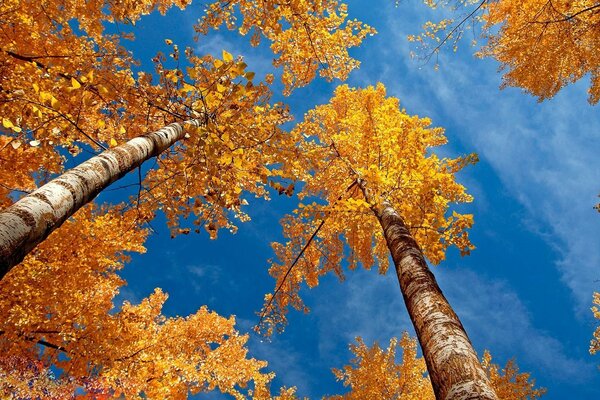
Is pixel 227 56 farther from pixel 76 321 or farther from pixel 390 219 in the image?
pixel 76 321

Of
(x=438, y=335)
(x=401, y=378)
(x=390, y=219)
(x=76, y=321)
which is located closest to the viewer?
(x=438, y=335)

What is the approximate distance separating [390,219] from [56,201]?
3.46m

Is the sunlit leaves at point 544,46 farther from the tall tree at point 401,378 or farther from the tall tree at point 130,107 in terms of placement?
the tall tree at point 401,378

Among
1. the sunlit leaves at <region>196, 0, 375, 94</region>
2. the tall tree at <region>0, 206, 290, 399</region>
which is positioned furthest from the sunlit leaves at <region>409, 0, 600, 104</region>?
the tall tree at <region>0, 206, 290, 399</region>

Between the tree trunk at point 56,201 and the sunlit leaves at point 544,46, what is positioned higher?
the sunlit leaves at point 544,46

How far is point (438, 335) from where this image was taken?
2230 mm

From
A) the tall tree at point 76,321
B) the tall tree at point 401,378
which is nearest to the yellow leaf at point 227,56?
the tall tree at point 76,321

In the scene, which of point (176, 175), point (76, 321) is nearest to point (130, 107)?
point (176, 175)

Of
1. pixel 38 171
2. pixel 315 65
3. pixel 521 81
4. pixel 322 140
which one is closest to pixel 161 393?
pixel 38 171

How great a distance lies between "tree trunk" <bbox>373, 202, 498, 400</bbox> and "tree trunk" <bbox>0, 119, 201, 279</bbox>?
2363 mm

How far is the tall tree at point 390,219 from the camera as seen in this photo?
2.17 metres

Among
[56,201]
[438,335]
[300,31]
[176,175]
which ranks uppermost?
[300,31]

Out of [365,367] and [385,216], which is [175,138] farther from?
[365,367]

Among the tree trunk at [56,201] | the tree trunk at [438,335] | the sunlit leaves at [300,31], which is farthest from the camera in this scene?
the sunlit leaves at [300,31]
